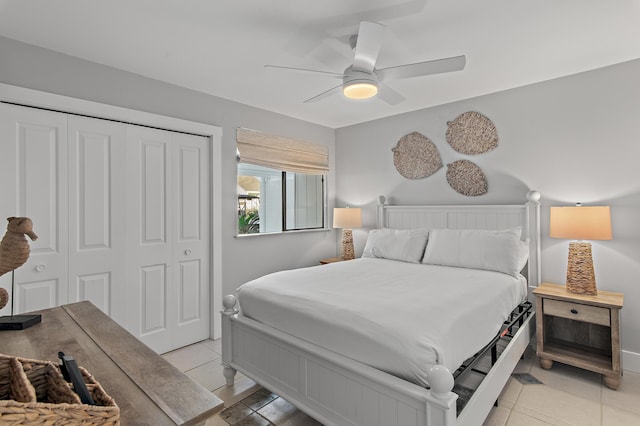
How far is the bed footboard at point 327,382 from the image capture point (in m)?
1.39

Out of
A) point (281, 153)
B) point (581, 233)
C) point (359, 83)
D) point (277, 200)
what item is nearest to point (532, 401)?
point (581, 233)

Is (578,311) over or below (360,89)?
below

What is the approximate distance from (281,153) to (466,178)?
2.16m

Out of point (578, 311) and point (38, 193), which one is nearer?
point (38, 193)

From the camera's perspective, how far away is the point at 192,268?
327 centimetres

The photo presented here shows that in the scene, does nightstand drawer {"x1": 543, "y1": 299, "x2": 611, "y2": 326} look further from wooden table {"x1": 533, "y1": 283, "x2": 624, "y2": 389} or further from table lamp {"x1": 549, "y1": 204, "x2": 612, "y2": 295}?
table lamp {"x1": 549, "y1": 204, "x2": 612, "y2": 295}

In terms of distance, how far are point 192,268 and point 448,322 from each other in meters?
2.47

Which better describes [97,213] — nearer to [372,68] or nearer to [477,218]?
[372,68]

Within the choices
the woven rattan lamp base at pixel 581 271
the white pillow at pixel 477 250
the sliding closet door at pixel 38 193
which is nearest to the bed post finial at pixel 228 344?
the sliding closet door at pixel 38 193

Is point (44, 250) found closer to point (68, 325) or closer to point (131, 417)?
point (68, 325)

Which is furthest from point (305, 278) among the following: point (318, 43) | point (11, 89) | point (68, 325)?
point (11, 89)

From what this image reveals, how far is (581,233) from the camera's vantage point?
2.58 meters

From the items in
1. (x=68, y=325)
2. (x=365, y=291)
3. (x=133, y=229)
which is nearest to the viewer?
(x=68, y=325)

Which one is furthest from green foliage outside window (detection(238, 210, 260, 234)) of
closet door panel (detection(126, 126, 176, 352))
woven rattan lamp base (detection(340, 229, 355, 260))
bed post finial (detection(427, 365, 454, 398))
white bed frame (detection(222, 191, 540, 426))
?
bed post finial (detection(427, 365, 454, 398))
